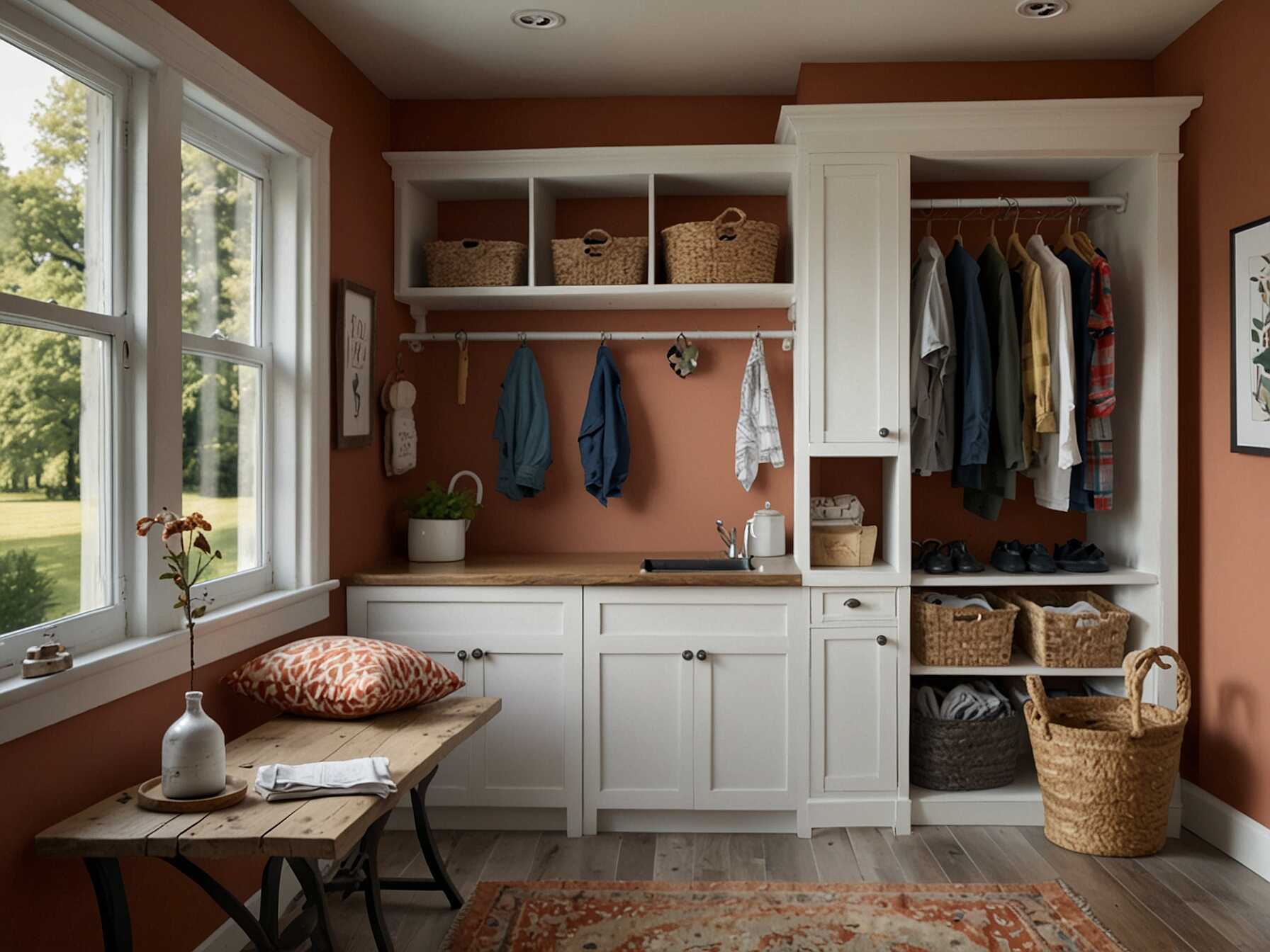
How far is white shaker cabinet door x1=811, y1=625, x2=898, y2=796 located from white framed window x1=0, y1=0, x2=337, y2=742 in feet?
5.38

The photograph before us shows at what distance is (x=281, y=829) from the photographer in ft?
6.25

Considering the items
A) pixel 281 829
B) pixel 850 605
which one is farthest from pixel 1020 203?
pixel 281 829

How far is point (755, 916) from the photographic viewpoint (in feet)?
9.27

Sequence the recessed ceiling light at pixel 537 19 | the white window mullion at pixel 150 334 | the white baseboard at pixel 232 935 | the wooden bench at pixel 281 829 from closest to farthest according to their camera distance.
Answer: the wooden bench at pixel 281 829 < the white window mullion at pixel 150 334 < the white baseboard at pixel 232 935 < the recessed ceiling light at pixel 537 19

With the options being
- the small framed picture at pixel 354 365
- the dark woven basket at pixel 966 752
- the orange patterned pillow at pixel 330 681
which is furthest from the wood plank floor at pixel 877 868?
the small framed picture at pixel 354 365

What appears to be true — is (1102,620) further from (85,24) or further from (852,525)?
(85,24)

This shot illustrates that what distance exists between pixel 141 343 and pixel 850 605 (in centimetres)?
224

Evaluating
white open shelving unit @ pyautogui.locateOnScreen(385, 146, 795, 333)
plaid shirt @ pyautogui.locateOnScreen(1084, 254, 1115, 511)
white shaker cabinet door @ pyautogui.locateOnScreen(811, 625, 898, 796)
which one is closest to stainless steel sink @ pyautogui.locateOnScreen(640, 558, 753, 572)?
white shaker cabinet door @ pyautogui.locateOnScreen(811, 625, 898, 796)

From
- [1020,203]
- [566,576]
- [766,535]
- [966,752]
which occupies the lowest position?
[966,752]

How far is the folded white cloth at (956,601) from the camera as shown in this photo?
3.54 metres

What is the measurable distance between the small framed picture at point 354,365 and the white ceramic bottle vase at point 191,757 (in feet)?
4.74

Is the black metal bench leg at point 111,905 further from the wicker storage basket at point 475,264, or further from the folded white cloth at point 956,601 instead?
the folded white cloth at point 956,601

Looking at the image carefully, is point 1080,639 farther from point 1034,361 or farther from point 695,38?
point 695,38

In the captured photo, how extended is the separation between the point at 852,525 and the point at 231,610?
6.48ft
